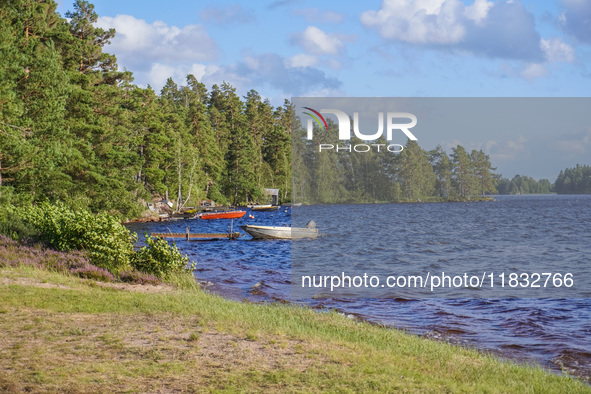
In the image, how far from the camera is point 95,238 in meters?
18.5

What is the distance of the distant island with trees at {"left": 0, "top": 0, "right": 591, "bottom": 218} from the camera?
2883cm

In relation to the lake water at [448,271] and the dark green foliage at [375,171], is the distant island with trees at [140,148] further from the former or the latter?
the lake water at [448,271]

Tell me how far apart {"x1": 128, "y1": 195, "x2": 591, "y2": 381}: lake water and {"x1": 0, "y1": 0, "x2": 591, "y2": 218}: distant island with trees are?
29.6ft

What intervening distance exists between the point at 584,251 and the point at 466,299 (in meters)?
25.4

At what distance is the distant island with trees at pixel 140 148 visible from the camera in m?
28.8

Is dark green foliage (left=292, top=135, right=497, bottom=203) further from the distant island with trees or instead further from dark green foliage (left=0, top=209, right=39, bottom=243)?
dark green foliage (left=0, top=209, right=39, bottom=243)

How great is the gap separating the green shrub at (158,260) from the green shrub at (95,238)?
44cm

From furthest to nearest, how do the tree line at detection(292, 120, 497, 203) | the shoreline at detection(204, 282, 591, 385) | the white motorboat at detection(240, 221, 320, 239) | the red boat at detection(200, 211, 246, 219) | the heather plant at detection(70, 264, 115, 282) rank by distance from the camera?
the tree line at detection(292, 120, 497, 203) → the red boat at detection(200, 211, 246, 219) → the white motorboat at detection(240, 221, 320, 239) → the heather plant at detection(70, 264, 115, 282) → the shoreline at detection(204, 282, 591, 385)

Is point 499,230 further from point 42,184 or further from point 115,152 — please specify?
point 42,184

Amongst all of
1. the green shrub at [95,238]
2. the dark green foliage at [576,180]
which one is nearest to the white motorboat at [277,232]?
the green shrub at [95,238]

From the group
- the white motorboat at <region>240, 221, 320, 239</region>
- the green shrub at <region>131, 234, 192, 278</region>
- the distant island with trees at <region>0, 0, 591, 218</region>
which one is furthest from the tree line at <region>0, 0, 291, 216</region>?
the white motorboat at <region>240, 221, 320, 239</region>

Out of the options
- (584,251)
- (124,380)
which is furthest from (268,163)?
(124,380)

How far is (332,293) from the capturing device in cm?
2167

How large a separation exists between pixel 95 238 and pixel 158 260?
82.9 inches
